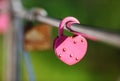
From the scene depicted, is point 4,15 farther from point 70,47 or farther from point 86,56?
point 86,56

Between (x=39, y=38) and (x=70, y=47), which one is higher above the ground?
(x=39, y=38)

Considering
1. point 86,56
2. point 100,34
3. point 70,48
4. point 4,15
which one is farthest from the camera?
point 86,56

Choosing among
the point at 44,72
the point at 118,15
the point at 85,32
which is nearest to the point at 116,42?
the point at 85,32

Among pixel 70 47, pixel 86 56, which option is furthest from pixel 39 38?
pixel 86 56

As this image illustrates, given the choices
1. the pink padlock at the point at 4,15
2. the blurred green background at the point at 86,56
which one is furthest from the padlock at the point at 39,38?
the blurred green background at the point at 86,56

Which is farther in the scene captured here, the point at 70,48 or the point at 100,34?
the point at 70,48

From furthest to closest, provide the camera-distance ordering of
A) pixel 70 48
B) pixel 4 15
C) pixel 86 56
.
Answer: pixel 86 56 → pixel 4 15 → pixel 70 48

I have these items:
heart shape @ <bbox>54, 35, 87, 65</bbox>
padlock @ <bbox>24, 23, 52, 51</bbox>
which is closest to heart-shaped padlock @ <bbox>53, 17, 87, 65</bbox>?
heart shape @ <bbox>54, 35, 87, 65</bbox>

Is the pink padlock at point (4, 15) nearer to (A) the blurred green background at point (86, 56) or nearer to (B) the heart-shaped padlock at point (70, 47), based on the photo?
(B) the heart-shaped padlock at point (70, 47)
